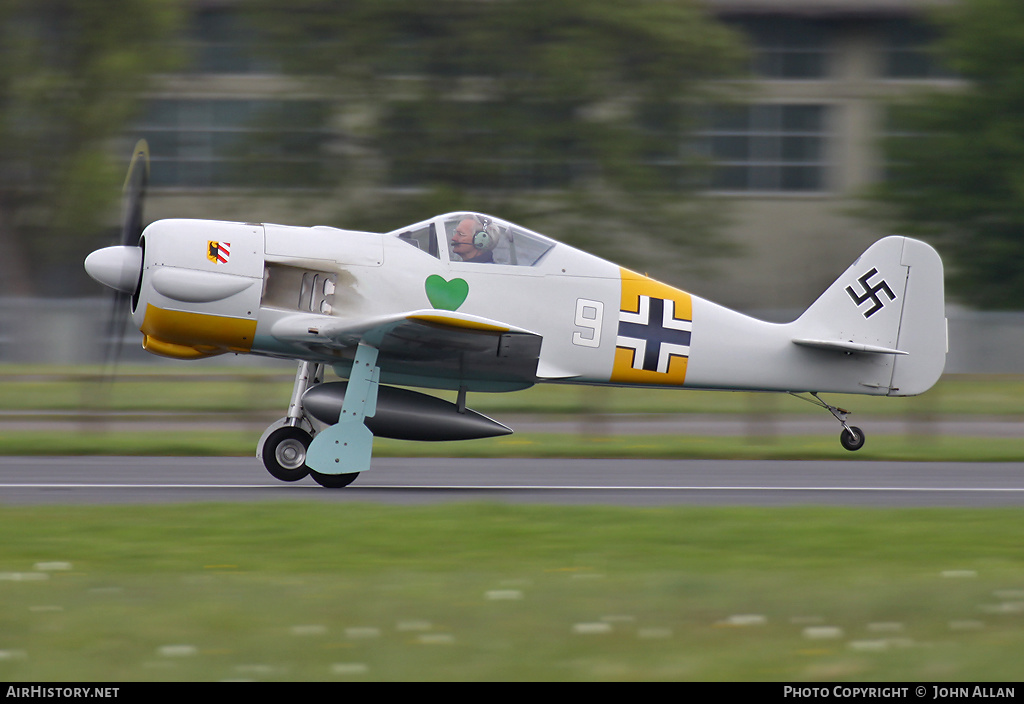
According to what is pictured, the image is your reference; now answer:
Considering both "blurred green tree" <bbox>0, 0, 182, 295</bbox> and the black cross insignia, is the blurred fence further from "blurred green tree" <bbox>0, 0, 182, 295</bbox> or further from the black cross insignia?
the black cross insignia

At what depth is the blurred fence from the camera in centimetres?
2752

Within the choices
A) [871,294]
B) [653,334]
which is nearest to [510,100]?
[871,294]

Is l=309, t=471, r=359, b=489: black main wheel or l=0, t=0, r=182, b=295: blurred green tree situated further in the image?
l=0, t=0, r=182, b=295: blurred green tree

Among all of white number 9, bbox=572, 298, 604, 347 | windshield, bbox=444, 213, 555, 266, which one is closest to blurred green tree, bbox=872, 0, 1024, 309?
white number 9, bbox=572, 298, 604, 347

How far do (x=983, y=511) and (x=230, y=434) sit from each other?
387 inches

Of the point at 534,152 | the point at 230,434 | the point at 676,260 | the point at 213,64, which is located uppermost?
the point at 213,64

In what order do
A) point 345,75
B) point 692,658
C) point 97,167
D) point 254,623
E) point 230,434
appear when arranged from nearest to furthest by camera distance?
point 692,658, point 254,623, point 230,434, point 345,75, point 97,167

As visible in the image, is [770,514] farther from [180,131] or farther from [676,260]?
[180,131]

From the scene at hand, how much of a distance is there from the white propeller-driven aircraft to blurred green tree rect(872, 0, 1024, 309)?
25.3 meters

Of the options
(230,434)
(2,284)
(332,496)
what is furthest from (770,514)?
(2,284)

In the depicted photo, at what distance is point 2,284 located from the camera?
35.4m

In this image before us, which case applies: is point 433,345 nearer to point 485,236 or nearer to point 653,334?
point 485,236

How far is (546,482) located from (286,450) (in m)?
2.51

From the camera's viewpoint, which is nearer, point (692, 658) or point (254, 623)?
point (692, 658)
